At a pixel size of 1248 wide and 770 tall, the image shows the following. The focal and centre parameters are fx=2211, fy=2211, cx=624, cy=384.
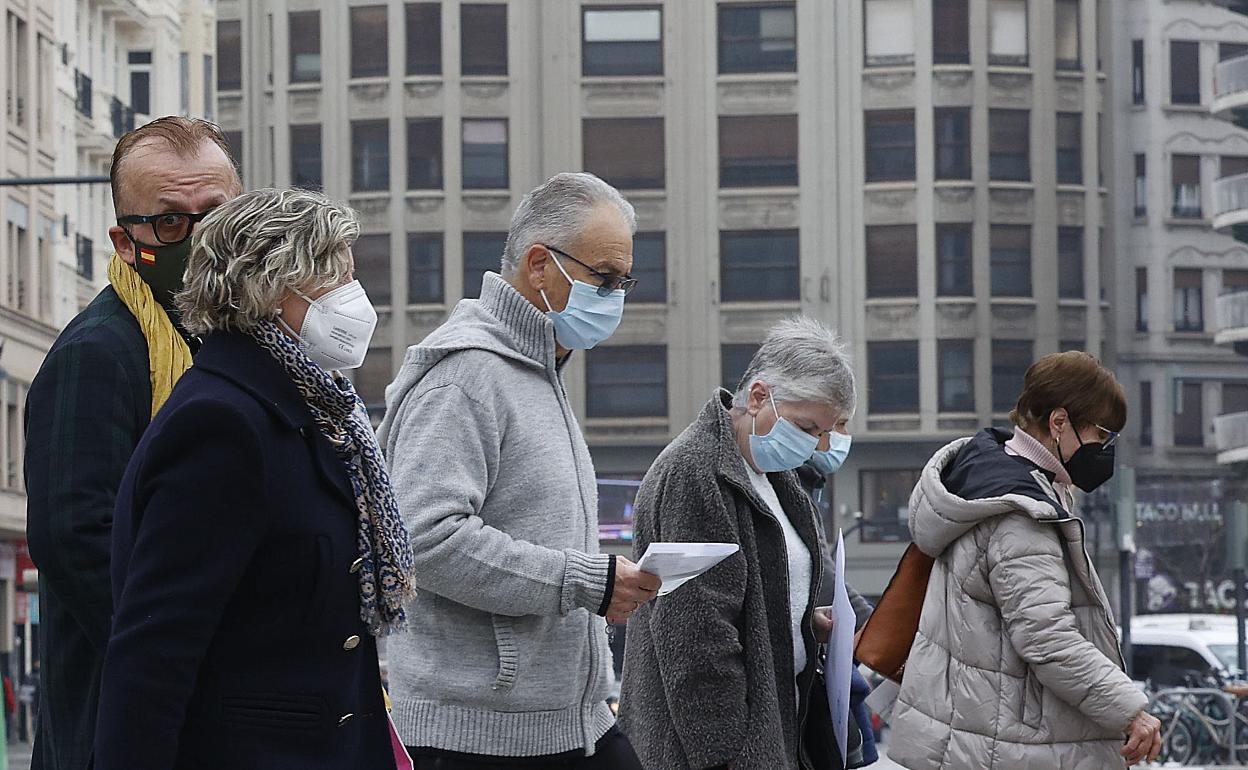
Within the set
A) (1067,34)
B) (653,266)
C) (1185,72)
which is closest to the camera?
(653,266)

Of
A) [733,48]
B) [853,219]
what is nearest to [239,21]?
[733,48]

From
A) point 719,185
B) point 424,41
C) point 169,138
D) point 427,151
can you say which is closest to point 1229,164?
point 719,185

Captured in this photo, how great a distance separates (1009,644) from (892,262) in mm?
53377

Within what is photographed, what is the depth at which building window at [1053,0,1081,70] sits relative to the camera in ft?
199

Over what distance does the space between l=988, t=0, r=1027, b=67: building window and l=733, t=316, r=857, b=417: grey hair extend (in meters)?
55.1

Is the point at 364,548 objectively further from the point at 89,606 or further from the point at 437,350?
the point at 437,350

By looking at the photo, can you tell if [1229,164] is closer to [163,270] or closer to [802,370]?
[802,370]

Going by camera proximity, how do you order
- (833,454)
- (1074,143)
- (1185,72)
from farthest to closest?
1. (1185,72)
2. (1074,143)
3. (833,454)

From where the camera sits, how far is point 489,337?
4855 mm

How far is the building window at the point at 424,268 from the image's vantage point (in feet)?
194

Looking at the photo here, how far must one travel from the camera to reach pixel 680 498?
5.66 meters

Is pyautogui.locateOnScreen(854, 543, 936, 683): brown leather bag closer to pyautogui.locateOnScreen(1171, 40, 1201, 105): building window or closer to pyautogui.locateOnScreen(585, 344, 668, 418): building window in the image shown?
pyautogui.locateOnScreen(585, 344, 668, 418): building window

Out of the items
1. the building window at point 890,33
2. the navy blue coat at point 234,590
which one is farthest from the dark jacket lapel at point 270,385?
the building window at point 890,33

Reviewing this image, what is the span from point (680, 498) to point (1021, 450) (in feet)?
3.80
